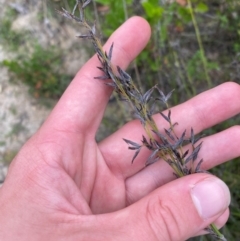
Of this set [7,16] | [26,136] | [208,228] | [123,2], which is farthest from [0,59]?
[208,228]

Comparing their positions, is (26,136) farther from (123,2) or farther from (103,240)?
(103,240)

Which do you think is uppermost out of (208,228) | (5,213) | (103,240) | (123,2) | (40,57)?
(123,2)

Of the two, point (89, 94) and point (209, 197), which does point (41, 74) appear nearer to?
point (89, 94)

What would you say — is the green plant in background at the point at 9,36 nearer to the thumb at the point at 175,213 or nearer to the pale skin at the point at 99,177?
the pale skin at the point at 99,177

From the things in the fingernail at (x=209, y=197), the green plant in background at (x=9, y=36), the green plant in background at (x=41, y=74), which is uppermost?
the green plant in background at (x=9, y=36)

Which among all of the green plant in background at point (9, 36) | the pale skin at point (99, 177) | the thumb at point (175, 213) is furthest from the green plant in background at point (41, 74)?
the thumb at point (175, 213)

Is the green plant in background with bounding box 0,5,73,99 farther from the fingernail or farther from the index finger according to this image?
the fingernail

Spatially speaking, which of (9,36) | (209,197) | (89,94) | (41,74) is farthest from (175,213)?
(9,36)
